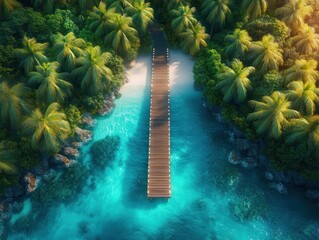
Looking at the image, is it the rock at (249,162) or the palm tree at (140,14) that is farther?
the palm tree at (140,14)

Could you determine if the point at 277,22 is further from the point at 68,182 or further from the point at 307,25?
the point at 68,182

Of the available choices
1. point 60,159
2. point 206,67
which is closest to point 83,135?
point 60,159

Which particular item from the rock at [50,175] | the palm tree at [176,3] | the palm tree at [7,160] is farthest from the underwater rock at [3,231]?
the palm tree at [176,3]

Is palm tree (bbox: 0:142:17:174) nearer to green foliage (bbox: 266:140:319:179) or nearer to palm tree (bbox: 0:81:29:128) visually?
palm tree (bbox: 0:81:29:128)

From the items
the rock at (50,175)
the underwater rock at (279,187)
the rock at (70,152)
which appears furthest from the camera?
the rock at (70,152)

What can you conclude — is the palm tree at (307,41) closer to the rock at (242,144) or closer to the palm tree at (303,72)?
the palm tree at (303,72)

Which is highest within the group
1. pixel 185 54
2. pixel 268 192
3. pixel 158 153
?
pixel 185 54

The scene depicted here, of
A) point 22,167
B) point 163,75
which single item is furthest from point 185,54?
point 22,167
